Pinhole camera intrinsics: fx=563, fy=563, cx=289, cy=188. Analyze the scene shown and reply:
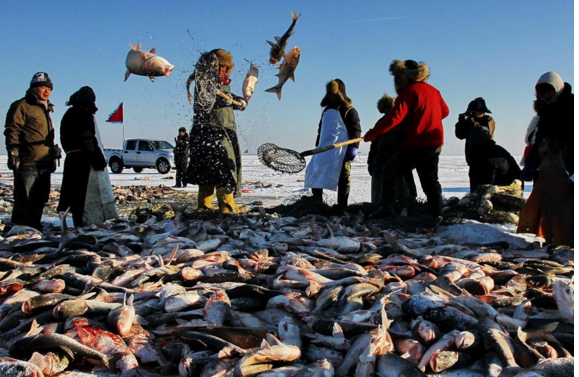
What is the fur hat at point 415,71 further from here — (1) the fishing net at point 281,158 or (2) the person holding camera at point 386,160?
(1) the fishing net at point 281,158

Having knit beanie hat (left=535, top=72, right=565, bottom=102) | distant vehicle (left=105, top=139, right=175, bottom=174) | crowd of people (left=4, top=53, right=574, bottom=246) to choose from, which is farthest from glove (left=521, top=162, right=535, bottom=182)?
distant vehicle (left=105, top=139, right=175, bottom=174)

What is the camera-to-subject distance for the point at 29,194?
269 inches

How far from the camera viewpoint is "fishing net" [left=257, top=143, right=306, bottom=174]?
8.34m

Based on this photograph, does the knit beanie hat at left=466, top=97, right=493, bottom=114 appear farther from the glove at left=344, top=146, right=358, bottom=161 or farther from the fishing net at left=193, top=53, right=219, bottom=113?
the fishing net at left=193, top=53, right=219, bottom=113

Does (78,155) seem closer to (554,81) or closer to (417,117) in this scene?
(417,117)

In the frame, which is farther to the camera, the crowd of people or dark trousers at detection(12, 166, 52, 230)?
dark trousers at detection(12, 166, 52, 230)

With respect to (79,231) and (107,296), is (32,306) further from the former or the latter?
(79,231)

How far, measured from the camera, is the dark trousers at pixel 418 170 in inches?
271

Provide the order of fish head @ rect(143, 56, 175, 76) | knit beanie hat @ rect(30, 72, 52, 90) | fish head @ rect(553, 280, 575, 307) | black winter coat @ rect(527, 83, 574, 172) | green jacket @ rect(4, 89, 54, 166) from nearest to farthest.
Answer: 1. fish head @ rect(553, 280, 575, 307)
2. black winter coat @ rect(527, 83, 574, 172)
3. green jacket @ rect(4, 89, 54, 166)
4. knit beanie hat @ rect(30, 72, 52, 90)
5. fish head @ rect(143, 56, 175, 76)

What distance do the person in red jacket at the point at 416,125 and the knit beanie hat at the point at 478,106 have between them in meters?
2.06

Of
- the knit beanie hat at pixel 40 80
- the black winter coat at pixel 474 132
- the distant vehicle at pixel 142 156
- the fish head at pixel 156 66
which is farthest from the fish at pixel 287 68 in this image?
the distant vehicle at pixel 142 156

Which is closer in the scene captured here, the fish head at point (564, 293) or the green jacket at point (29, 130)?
the fish head at point (564, 293)

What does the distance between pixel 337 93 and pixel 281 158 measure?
1.28m

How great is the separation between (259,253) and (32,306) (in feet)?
5.72
